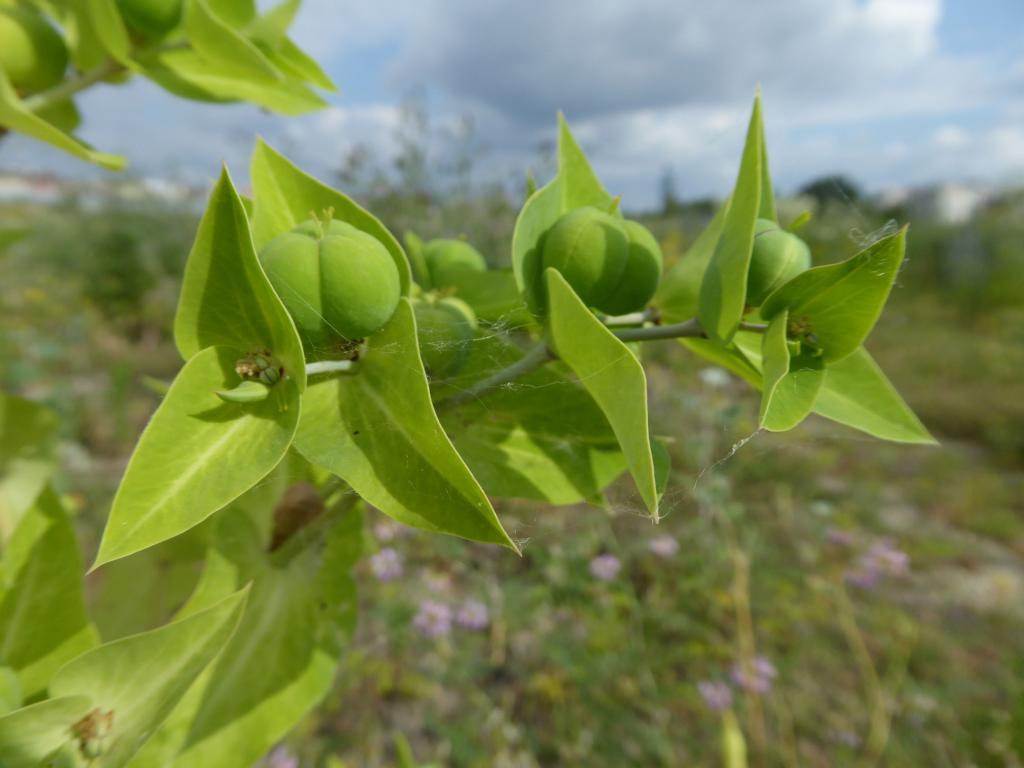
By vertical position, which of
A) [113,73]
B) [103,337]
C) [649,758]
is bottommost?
[649,758]

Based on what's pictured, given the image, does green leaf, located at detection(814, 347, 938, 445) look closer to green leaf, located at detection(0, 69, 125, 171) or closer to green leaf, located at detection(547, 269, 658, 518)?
green leaf, located at detection(547, 269, 658, 518)

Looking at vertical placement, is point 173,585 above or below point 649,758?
above

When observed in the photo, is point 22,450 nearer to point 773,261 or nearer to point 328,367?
point 328,367

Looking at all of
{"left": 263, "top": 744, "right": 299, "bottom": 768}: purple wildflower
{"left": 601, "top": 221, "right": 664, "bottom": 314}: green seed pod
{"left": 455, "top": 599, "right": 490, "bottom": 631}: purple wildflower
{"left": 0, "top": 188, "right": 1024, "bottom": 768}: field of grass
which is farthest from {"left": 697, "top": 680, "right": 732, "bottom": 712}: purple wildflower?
{"left": 601, "top": 221, "right": 664, "bottom": 314}: green seed pod

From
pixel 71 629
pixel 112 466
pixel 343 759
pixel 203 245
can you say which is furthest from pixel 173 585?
pixel 112 466

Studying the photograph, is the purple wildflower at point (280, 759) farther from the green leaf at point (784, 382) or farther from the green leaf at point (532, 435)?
the green leaf at point (784, 382)

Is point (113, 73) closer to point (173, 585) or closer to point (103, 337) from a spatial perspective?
point (173, 585)

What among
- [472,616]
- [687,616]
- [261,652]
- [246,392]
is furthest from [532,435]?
[687,616]
